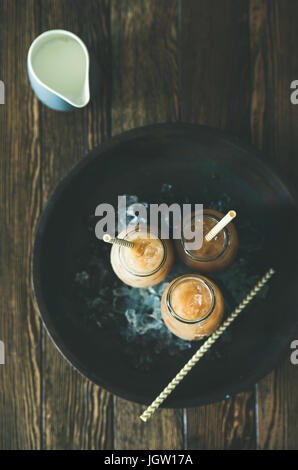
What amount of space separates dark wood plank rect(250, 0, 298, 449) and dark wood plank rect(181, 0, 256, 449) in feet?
0.06

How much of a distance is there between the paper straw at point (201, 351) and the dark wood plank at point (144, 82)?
0.66 ft

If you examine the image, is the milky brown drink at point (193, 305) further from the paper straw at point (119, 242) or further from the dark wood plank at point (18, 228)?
the dark wood plank at point (18, 228)

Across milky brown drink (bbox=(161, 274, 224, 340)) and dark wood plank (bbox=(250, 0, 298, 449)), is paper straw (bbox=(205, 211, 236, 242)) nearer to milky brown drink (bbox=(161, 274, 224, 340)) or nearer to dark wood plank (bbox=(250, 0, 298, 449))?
milky brown drink (bbox=(161, 274, 224, 340))

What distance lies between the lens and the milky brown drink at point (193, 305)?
649 mm

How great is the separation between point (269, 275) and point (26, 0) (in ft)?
2.37

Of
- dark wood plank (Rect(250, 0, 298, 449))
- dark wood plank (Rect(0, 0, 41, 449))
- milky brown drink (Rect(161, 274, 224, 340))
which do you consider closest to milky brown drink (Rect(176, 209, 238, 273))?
milky brown drink (Rect(161, 274, 224, 340))

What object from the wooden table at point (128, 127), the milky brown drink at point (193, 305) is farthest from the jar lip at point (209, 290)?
the wooden table at point (128, 127)

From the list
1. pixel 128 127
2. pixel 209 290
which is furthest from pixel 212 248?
pixel 128 127

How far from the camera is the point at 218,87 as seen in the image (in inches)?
34.9

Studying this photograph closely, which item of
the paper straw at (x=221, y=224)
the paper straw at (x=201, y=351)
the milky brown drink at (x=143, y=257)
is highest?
the paper straw at (x=221, y=224)

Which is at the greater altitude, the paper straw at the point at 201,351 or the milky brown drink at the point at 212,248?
the milky brown drink at the point at 212,248

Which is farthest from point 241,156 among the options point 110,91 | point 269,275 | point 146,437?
point 146,437

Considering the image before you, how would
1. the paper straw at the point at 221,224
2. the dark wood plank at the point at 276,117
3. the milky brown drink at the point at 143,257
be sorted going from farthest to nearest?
the dark wood plank at the point at 276,117 < the milky brown drink at the point at 143,257 < the paper straw at the point at 221,224

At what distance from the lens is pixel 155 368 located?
0.73 m
